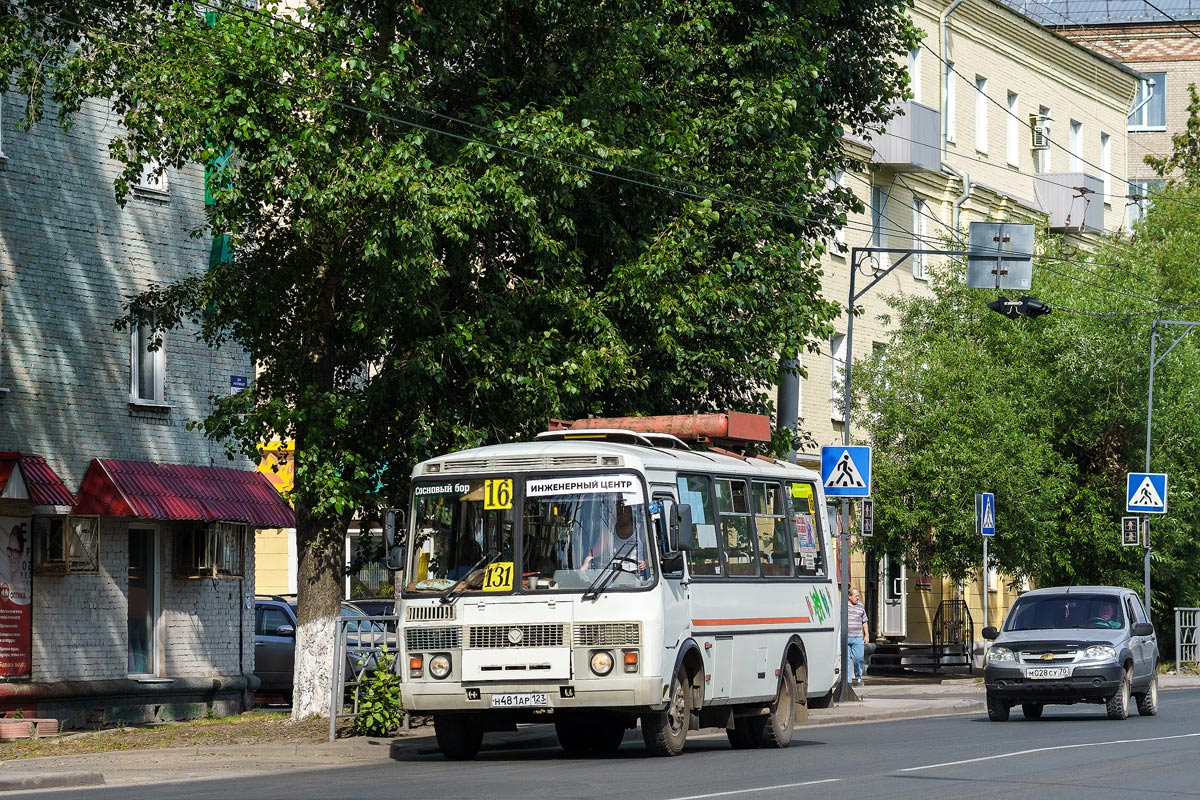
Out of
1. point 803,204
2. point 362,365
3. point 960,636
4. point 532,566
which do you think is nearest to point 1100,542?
point 960,636

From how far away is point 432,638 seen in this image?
18266 mm

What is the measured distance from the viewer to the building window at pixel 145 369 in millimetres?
27141

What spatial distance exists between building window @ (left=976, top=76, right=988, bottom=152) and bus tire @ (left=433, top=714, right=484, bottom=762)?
36.6 meters

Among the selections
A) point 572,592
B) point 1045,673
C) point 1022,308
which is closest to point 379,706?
point 572,592

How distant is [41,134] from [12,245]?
1523 mm

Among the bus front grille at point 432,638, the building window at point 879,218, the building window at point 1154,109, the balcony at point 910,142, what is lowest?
the bus front grille at point 432,638

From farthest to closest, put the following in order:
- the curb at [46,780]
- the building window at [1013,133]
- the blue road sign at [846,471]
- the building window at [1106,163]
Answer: the building window at [1106,163] → the building window at [1013,133] → the blue road sign at [846,471] → the curb at [46,780]

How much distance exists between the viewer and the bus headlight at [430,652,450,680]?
18156 millimetres

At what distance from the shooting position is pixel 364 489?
A: 70.6 feet

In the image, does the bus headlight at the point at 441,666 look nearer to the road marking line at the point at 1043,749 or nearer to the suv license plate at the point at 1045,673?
the road marking line at the point at 1043,749

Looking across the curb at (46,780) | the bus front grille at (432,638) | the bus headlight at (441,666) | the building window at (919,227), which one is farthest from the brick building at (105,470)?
the building window at (919,227)

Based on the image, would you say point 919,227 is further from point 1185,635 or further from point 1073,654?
point 1073,654

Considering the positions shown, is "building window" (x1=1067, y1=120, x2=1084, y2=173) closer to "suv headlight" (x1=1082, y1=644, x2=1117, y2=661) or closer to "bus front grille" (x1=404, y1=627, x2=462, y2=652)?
"suv headlight" (x1=1082, y1=644, x2=1117, y2=661)

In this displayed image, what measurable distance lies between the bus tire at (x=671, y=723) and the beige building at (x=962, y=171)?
70.5 ft
